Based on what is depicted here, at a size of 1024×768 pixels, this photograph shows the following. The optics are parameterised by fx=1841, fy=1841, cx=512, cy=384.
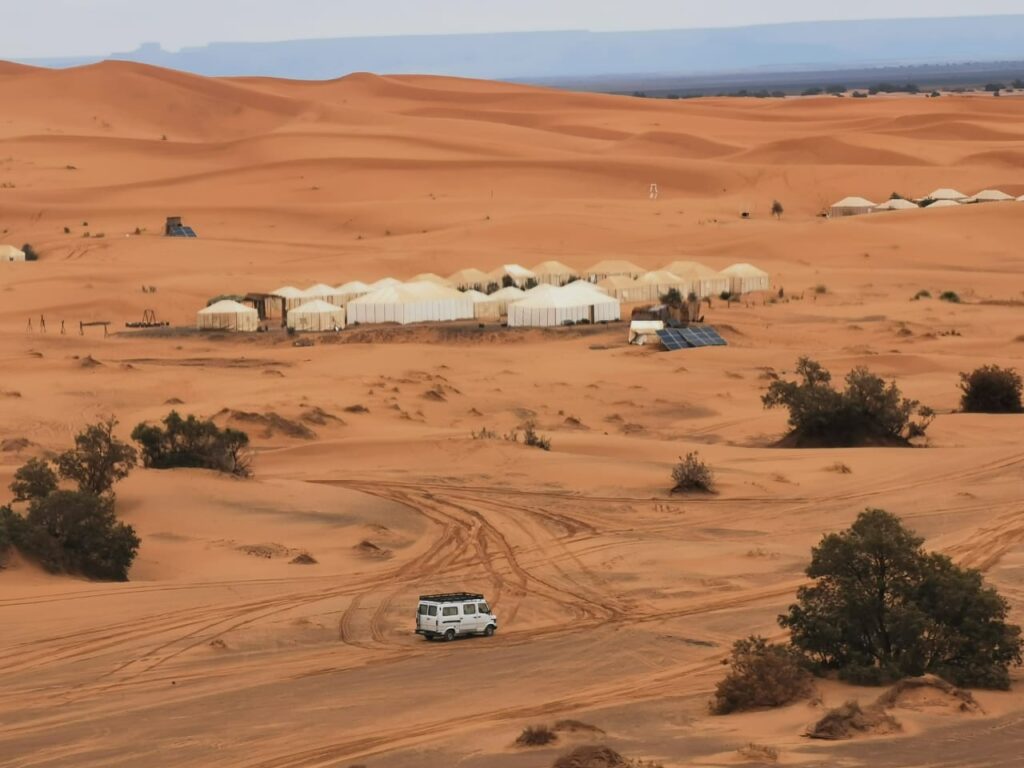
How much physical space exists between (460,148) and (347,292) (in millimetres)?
51910

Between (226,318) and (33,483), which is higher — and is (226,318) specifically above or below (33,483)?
above

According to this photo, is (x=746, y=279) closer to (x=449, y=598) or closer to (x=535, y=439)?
(x=535, y=439)

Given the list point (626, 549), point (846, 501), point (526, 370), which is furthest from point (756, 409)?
point (626, 549)

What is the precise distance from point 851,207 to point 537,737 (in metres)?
74.1

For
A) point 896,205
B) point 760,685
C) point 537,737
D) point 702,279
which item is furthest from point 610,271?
point 537,737

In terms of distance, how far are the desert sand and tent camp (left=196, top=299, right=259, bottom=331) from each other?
1947 millimetres

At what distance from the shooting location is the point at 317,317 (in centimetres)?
5441

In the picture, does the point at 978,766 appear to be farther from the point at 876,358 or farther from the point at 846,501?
the point at 876,358

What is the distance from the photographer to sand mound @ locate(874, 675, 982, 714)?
1641 cm

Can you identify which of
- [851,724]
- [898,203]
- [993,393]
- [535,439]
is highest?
[898,203]

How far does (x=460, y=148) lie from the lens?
356ft

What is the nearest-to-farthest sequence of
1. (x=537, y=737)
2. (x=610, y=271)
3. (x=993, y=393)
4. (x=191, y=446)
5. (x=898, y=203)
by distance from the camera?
1. (x=537, y=737)
2. (x=191, y=446)
3. (x=993, y=393)
4. (x=610, y=271)
5. (x=898, y=203)

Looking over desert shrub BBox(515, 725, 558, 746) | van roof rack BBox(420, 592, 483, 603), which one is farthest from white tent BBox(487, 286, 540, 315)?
desert shrub BBox(515, 725, 558, 746)

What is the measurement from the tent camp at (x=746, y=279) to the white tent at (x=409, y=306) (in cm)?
1056
